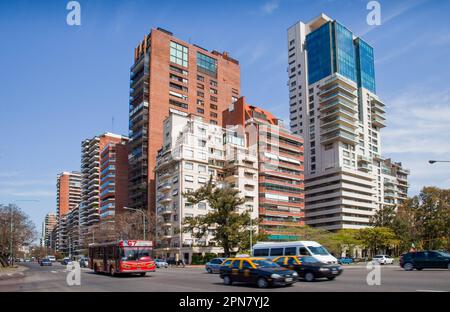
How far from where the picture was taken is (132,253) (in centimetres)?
3048

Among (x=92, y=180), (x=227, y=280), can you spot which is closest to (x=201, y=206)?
(x=227, y=280)

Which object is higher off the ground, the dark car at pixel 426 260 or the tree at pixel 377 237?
the dark car at pixel 426 260

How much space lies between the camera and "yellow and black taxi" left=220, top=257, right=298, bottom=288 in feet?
64.8

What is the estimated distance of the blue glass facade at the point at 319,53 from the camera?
123875 mm

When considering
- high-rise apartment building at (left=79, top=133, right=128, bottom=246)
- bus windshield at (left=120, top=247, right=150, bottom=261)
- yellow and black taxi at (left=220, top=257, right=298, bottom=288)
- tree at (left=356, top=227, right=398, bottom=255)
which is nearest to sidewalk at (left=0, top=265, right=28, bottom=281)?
bus windshield at (left=120, top=247, right=150, bottom=261)

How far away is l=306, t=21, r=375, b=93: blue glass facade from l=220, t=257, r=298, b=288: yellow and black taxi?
359 ft

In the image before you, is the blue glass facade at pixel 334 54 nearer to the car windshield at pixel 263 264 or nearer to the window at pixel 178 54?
the window at pixel 178 54

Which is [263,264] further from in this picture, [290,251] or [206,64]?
[206,64]

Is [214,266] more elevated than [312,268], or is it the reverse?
[312,268]

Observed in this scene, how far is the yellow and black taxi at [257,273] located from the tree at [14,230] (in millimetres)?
48368

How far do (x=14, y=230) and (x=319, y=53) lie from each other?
95886 mm

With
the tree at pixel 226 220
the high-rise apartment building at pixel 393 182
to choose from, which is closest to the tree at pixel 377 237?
the tree at pixel 226 220

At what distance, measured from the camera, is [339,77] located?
4697 inches
